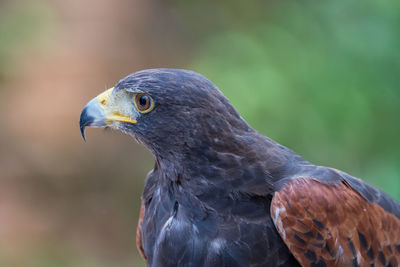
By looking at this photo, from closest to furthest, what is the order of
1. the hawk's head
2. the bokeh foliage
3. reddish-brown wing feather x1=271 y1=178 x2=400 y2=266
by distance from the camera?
reddish-brown wing feather x1=271 y1=178 x2=400 y2=266
the hawk's head
the bokeh foliage

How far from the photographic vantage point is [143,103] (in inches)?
117

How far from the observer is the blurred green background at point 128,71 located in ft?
16.5

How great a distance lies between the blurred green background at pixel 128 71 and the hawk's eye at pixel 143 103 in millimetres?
1982

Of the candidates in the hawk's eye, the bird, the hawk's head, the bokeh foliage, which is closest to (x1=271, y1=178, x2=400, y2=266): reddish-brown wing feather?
the bird

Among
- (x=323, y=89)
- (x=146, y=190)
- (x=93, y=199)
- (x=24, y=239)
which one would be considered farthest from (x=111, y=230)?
(x=146, y=190)

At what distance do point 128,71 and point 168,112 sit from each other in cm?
619

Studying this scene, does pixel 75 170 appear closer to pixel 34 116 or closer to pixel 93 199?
pixel 93 199

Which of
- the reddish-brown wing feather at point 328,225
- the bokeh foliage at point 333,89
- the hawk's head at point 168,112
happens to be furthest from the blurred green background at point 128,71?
the hawk's head at point 168,112

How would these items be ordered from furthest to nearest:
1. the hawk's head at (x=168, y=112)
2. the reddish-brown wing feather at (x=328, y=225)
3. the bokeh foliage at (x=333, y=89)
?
the bokeh foliage at (x=333, y=89) → the hawk's head at (x=168, y=112) → the reddish-brown wing feather at (x=328, y=225)

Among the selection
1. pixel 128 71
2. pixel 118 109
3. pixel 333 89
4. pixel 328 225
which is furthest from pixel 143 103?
pixel 128 71

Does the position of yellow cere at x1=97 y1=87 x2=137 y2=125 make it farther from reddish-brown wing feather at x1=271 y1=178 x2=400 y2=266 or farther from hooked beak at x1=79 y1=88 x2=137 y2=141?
reddish-brown wing feather at x1=271 y1=178 x2=400 y2=266

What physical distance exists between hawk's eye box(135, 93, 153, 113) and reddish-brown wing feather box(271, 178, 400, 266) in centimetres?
82

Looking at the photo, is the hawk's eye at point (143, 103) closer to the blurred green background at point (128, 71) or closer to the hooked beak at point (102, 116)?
the hooked beak at point (102, 116)

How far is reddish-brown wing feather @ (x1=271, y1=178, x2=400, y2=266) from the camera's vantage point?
2.70 metres
